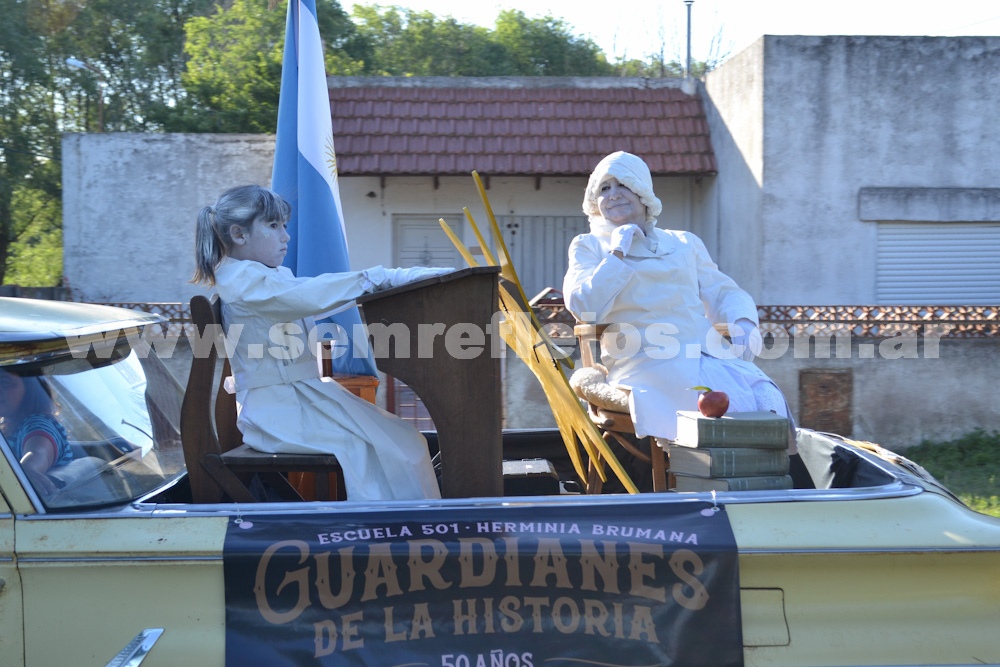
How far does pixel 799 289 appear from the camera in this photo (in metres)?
9.91

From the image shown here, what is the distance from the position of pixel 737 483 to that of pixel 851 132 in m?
8.25

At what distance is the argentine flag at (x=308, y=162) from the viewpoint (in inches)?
181

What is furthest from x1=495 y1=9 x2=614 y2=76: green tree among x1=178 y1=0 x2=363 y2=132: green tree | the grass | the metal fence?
the grass

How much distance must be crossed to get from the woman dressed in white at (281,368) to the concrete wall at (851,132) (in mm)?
7633

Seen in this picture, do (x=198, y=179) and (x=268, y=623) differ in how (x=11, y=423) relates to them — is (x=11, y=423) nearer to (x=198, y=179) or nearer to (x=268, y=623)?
(x=268, y=623)

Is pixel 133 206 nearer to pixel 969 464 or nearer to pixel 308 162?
pixel 308 162

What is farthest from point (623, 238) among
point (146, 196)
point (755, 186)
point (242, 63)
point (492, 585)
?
point (242, 63)

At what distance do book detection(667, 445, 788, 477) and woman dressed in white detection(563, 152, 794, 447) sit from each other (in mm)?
633

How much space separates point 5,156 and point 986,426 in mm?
14605

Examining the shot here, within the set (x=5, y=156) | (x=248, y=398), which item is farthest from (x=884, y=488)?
(x=5, y=156)

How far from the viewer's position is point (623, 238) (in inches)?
136

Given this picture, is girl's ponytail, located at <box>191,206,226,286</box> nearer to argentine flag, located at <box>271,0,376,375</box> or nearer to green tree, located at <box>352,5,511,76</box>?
argentine flag, located at <box>271,0,376,375</box>

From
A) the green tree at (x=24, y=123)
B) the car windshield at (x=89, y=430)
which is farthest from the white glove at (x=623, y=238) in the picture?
the green tree at (x=24, y=123)

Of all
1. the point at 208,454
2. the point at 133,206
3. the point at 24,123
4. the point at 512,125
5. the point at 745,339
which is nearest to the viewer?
the point at 208,454
